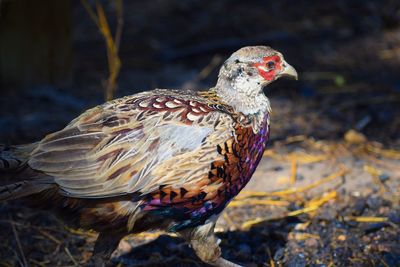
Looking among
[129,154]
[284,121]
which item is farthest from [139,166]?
[284,121]

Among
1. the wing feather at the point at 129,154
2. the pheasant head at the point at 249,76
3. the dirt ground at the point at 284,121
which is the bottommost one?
the dirt ground at the point at 284,121

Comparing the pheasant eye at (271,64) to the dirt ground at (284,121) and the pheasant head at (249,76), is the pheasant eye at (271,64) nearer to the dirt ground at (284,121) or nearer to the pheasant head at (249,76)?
the pheasant head at (249,76)

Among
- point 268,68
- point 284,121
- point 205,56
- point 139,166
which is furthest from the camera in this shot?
point 205,56

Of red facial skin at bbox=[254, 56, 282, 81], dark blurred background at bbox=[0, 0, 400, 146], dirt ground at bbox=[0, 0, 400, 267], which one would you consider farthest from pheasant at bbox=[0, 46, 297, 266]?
dark blurred background at bbox=[0, 0, 400, 146]

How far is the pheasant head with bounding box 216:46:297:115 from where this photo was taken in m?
3.75

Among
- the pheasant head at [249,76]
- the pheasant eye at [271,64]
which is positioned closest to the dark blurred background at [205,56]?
the pheasant head at [249,76]

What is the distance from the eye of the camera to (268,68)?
3775 millimetres

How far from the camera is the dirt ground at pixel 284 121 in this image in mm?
4320

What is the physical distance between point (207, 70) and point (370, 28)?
7.27 feet

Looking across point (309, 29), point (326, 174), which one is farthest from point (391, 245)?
point (309, 29)

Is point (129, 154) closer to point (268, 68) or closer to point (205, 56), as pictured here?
point (268, 68)

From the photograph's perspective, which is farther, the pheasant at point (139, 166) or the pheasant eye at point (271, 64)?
the pheasant eye at point (271, 64)

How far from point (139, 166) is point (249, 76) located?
790 millimetres

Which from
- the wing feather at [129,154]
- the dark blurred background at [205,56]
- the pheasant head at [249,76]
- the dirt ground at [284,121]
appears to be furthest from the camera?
the dark blurred background at [205,56]
